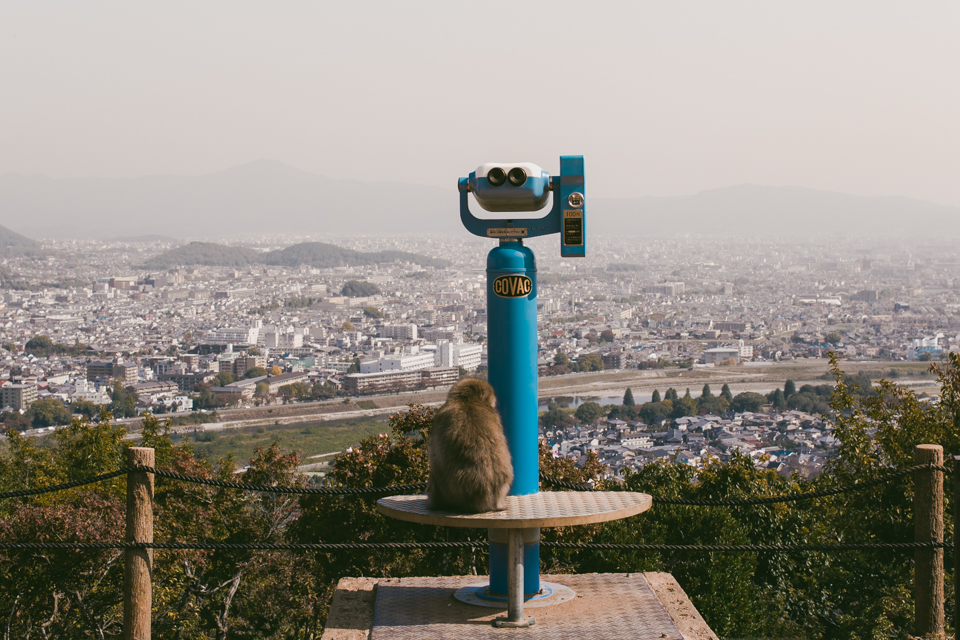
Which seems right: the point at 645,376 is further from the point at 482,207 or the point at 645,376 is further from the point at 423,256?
the point at 423,256

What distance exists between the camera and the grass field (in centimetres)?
3825

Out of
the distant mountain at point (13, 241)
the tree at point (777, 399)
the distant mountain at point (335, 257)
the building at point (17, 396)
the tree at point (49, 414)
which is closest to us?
the tree at point (777, 399)

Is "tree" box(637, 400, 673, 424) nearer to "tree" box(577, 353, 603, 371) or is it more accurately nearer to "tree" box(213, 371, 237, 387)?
"tree" box(577, 353, 603, 371)

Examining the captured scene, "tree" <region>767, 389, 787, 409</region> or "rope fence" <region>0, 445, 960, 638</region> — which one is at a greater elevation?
"rope fence" <region>0, 445, 960, 638</region>

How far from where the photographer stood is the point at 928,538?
3.20m

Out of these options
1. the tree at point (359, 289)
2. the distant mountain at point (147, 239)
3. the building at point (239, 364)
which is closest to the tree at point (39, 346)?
the building at point (239, 364)

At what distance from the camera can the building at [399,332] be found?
87188 millimetres

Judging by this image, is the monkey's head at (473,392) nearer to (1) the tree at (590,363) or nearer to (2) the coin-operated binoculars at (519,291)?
(2) the coin-operated binoculars at (519,291)

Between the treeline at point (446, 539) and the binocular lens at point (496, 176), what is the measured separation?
2.79 meters

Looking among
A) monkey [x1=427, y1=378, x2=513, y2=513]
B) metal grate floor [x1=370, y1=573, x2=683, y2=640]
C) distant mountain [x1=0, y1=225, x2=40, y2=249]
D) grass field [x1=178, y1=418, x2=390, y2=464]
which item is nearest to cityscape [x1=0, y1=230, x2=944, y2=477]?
grass field [x1=178, y1=418, x2=390, y2=464]

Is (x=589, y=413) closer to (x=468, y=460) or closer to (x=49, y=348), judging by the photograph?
(x=468, y=460)

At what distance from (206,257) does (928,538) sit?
154615 mm

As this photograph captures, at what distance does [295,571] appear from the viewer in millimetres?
8547

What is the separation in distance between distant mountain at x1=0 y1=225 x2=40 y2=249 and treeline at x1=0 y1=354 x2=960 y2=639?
16144cm
